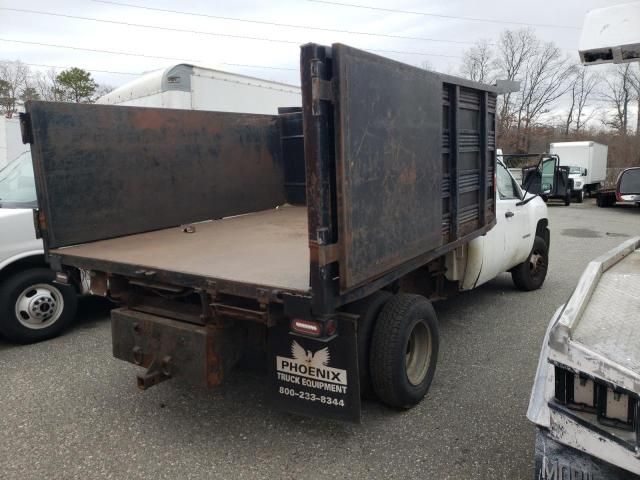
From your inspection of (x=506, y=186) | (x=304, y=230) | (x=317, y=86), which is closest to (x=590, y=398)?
(x=317, y=86)

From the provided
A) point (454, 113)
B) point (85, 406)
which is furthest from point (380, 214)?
point (85, 406)

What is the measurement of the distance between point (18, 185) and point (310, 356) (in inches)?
172

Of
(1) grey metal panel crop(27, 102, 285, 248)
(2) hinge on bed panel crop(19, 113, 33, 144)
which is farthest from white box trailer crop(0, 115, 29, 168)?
(2) hinge on bed panel crop(19, 113, 33, 144)

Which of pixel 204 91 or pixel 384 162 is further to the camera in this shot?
pixel 204 91

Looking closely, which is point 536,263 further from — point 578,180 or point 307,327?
point 578,180

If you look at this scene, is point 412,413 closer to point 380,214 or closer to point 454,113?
point 380,214

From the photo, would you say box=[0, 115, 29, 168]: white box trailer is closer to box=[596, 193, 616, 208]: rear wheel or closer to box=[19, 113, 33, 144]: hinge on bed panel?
box=[19, 113, 33, 144]: hinge on bed panel

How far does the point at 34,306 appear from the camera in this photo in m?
5.07

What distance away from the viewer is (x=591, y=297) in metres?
2.50

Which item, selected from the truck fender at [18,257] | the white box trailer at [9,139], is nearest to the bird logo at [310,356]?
the truck fender at [18,257]

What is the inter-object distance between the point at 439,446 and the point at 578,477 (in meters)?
1.28

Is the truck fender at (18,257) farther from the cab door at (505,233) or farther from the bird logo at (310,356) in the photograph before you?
the cab door at (505,233)

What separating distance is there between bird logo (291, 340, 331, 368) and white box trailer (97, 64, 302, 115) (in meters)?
5.72

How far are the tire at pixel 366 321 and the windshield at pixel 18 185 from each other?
3.83 metres
